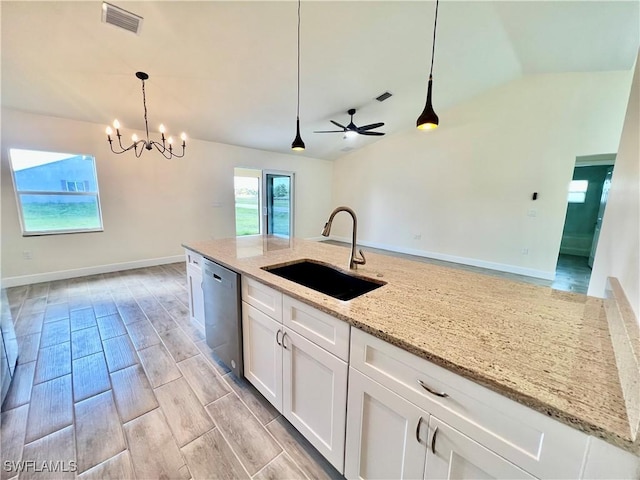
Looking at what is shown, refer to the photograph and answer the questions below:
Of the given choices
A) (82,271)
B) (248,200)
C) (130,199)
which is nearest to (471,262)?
(248,200)

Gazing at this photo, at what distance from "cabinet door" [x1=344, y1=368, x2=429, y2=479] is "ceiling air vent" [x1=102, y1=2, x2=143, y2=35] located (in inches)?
125

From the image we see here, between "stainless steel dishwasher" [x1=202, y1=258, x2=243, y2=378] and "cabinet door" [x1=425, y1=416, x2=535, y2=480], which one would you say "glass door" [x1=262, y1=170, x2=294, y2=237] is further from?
"cabinet door" [x1=425, y1=416, x2=535, y2=480]

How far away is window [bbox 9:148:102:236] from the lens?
11.1ft

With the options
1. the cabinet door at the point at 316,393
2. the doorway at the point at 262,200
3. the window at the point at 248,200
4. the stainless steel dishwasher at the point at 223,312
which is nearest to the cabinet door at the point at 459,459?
the cabinet door at the point at 316,393

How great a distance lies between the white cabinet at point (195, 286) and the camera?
2.15 m

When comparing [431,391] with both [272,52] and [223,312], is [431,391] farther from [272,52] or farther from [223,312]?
[272,52]

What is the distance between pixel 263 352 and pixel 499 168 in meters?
5.14

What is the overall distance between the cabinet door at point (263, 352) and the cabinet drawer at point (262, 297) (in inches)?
1.4

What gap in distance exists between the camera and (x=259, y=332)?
59.8 inches

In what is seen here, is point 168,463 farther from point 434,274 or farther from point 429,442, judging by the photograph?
point 434,274

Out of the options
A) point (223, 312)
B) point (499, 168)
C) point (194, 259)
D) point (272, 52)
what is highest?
point (272, 52)

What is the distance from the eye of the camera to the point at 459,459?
0.76m

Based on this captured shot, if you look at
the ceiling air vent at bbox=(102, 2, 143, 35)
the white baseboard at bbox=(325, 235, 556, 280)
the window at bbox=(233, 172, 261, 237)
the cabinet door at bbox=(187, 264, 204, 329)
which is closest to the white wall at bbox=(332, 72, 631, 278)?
the white baseboard at bbox=(325, 235, 556, 280)

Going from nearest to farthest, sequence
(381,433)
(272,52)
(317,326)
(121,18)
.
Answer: (381,433) → (317,326) → (121,18) → (272,52)
